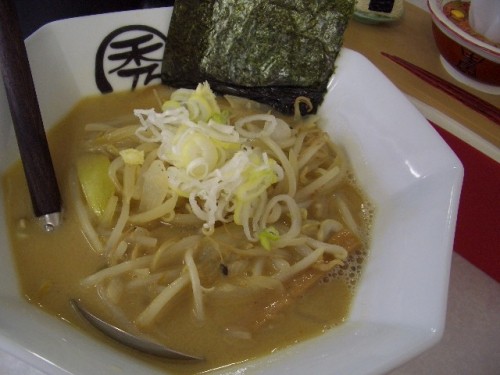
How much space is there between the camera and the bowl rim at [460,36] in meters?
1.48

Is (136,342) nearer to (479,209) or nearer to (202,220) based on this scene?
(202,220)

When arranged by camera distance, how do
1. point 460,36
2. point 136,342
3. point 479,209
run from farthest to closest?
point 460,36 → point 479,209 → point 136,342

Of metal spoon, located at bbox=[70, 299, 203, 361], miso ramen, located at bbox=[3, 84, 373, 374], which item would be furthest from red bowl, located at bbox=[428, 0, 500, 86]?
metal spoon, located at bbox=[70, 299, 203, 361]

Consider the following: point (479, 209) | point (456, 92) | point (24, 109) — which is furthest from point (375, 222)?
point (24, 109)

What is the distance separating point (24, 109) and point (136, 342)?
0.55m

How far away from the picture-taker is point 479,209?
4.62 ft

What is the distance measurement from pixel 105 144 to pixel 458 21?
1193mm

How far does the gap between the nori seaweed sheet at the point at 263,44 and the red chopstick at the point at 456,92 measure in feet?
1.11

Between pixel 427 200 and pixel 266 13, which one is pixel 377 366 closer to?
pixel 427 200

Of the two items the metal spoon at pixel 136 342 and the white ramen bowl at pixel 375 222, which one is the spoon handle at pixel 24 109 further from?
the metal spoon at pixel 136 342

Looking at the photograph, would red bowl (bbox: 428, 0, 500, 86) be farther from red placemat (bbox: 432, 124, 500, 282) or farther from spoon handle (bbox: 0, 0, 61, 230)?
spoon handle (bbox: 0, 0, 61, 230)

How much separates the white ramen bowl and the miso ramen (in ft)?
0.17

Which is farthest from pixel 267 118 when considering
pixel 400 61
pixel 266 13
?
pixel 400 61

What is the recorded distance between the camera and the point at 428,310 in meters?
0.90
